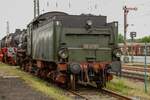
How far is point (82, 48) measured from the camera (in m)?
16.9

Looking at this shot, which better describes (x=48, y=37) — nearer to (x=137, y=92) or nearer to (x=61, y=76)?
(x=61, y=76)

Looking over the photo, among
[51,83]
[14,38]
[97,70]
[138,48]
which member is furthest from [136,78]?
[138,48]

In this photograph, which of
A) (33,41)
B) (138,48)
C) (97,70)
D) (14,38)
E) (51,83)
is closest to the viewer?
(97,70)

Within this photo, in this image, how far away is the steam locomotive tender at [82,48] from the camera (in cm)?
1650

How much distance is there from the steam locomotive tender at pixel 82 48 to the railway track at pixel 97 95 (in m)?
0.46

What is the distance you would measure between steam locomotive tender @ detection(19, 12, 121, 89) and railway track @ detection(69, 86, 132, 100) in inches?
18.3

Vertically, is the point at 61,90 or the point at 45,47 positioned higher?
the point at 45,47

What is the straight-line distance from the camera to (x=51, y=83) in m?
20.0

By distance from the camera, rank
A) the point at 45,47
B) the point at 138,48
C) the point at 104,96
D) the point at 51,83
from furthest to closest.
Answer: the point at 138,48, the point at 51,83, the point at 45,47, the point at 104,96

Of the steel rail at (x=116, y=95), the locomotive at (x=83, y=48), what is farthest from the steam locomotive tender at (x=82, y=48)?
the steel rail at (x=116, y=95)

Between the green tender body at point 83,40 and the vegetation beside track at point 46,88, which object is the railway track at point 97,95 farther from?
the green tender body at point 83,40

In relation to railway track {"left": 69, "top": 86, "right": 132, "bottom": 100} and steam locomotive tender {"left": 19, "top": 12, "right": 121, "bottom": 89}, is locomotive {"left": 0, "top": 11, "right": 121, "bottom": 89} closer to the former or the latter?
steam locomotive tender {"left": 19, "top": 12, "right": 121, "bottom": 89}

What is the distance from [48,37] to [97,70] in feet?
8.30

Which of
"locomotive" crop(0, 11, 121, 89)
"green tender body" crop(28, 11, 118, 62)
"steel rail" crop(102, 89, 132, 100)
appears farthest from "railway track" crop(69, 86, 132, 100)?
"green tender body" crop(28, 11, 118, 62)
